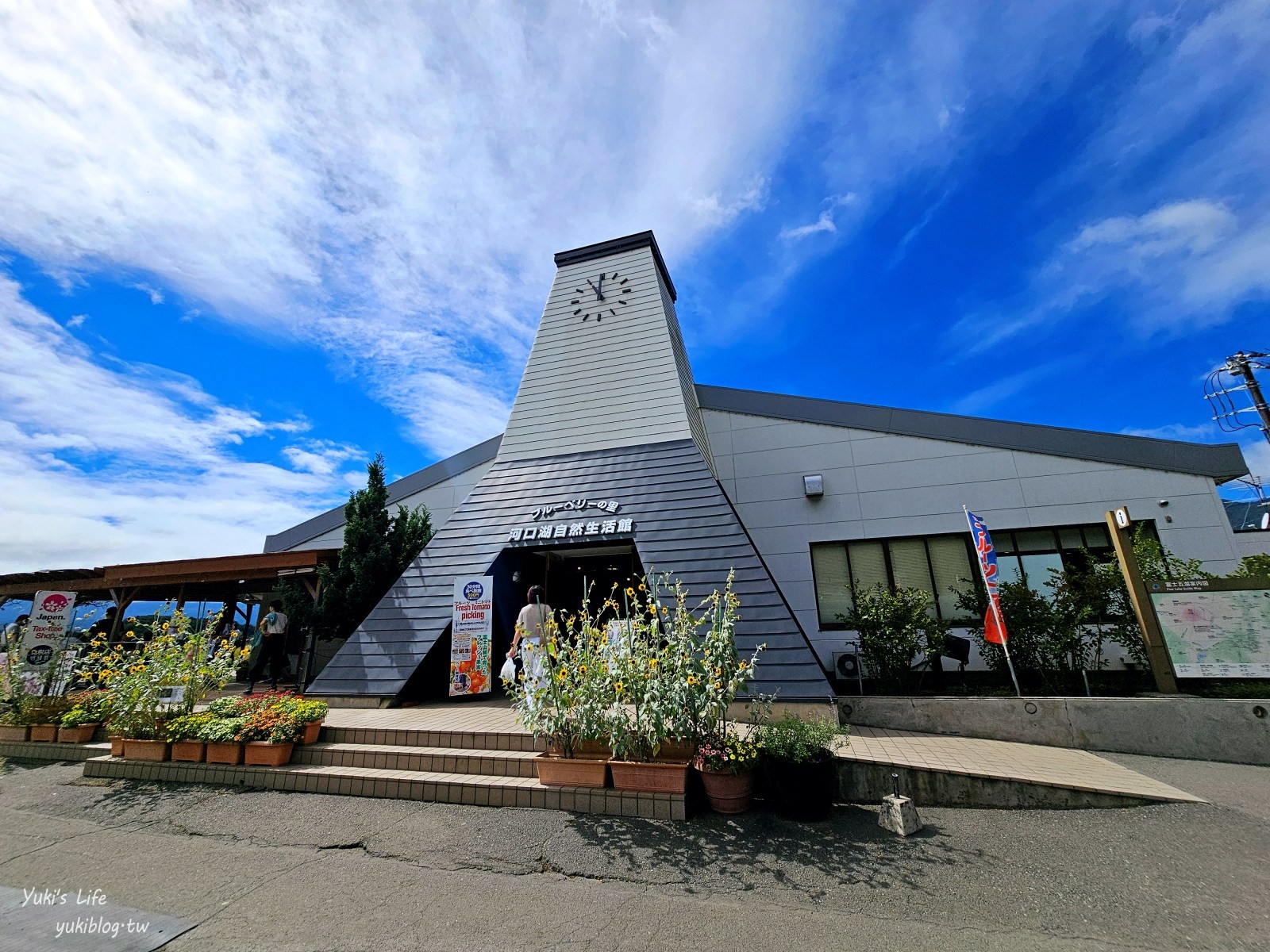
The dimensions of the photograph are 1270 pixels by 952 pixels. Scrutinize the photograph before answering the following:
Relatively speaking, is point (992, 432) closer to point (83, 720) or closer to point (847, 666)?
A: point (847, 666)

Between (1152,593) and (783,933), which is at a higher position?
(1152,593)

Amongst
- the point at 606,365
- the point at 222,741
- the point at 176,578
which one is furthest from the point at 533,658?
the point at 176,578

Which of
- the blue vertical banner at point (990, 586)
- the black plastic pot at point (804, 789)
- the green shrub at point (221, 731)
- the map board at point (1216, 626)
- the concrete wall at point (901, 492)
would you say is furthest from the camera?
the concrete wall at point (901, 492)

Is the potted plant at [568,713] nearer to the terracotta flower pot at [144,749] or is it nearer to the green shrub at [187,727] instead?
the green shrub at [187,727]

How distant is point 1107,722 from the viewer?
5527mm

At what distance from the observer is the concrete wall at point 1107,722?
5.25 metres

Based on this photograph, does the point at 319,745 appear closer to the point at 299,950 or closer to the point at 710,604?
the point at 299,950

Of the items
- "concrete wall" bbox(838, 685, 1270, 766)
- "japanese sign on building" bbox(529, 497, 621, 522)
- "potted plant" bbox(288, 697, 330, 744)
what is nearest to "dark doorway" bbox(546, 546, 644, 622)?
"japanese sign on building" bbox(529, 497, 621, 522)

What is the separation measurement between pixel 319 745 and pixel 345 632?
17.7 feet

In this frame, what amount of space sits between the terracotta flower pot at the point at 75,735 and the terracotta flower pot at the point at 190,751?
2154 millimetres

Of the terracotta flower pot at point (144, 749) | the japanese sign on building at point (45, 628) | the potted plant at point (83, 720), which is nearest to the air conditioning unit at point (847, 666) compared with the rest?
the terracotta flower pot at point (144, 749)

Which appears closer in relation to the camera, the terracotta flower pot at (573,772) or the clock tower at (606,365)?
the terracotta flower pot at (573,772)

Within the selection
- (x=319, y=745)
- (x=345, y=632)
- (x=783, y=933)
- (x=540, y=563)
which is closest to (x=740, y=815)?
(x=783, y=933)

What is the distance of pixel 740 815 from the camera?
13.0 ft
